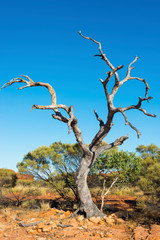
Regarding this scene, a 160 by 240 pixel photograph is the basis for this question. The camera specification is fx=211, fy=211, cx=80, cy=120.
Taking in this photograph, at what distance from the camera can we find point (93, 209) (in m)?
10.6

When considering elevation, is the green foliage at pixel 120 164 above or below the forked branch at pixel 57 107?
below

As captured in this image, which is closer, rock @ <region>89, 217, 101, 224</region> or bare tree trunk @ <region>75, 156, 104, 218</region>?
rock @ <region>89, 217, 101, 224</region>

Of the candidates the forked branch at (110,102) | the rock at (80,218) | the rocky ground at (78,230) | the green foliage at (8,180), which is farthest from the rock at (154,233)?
the green foliage at (8,180)

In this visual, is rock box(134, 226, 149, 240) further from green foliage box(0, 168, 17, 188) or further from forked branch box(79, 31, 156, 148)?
green foliage box(0, 168, 17, 188)

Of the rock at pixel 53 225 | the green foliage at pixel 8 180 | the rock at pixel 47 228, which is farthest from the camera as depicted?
the green foliage at pixel 8 180

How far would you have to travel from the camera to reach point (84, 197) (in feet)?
34.9

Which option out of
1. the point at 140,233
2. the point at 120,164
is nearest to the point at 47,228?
the point at 140,233

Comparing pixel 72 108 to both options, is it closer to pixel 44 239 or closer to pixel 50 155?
pixel 50 155

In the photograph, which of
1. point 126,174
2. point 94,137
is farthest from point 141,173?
point 94,137

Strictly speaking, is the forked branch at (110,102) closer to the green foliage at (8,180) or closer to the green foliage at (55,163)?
the green foliage at (55,163)

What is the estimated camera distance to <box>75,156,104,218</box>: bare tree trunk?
34.3ft

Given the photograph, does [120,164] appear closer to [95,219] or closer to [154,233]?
[95,219]

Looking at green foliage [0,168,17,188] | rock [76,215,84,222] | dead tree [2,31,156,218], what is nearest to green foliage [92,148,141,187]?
dead tree [2,31,156,218]

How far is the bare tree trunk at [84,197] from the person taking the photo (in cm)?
1047
